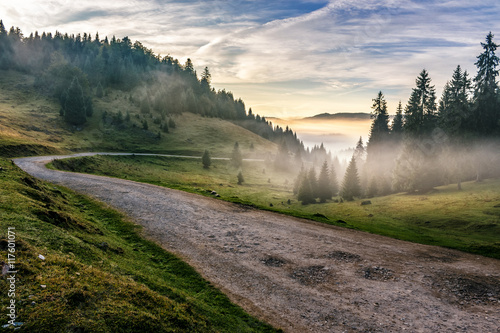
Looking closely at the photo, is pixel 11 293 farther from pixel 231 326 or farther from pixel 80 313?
pixel 231 326

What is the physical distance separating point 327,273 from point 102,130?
11717 cm

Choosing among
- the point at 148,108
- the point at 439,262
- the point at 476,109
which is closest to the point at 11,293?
the point at 439,262

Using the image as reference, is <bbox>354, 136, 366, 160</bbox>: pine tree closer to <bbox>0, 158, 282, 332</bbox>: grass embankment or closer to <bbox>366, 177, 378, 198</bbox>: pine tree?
<bbox>366, 177, 378, 198</bbox>: pine tree

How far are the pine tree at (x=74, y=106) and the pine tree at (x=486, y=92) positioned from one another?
125255mm

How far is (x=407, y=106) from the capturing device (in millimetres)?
69625

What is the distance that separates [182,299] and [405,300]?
33.1 feet

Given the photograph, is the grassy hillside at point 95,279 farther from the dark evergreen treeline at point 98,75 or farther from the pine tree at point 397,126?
the dark evergreen treeline at point 98,75

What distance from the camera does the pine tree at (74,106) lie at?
102 m

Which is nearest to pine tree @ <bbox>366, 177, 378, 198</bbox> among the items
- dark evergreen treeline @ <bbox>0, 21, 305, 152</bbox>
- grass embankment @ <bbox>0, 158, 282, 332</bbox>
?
grass embankment @ <bbox>0, 158, 282, 332</bbox>

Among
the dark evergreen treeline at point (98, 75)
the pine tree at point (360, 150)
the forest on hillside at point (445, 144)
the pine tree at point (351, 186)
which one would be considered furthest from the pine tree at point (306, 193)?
the dark evergreen treeline at point (98, 75)

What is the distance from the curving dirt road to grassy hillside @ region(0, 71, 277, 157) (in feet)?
159

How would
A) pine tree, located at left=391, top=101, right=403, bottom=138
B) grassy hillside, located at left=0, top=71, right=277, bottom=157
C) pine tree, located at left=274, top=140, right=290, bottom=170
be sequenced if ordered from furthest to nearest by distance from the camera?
1. pine tree, located at left=274, top=140, right=290, bottom=170
2. pine tree, located at left=391, top=101, right=403, bottom=138
3. grassy hillside, located at left=0, top=71, right=277, bottom=157

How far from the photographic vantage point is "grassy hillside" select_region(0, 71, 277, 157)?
71625mm

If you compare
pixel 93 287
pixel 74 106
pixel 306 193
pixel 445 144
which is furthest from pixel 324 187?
pixel 74 106
